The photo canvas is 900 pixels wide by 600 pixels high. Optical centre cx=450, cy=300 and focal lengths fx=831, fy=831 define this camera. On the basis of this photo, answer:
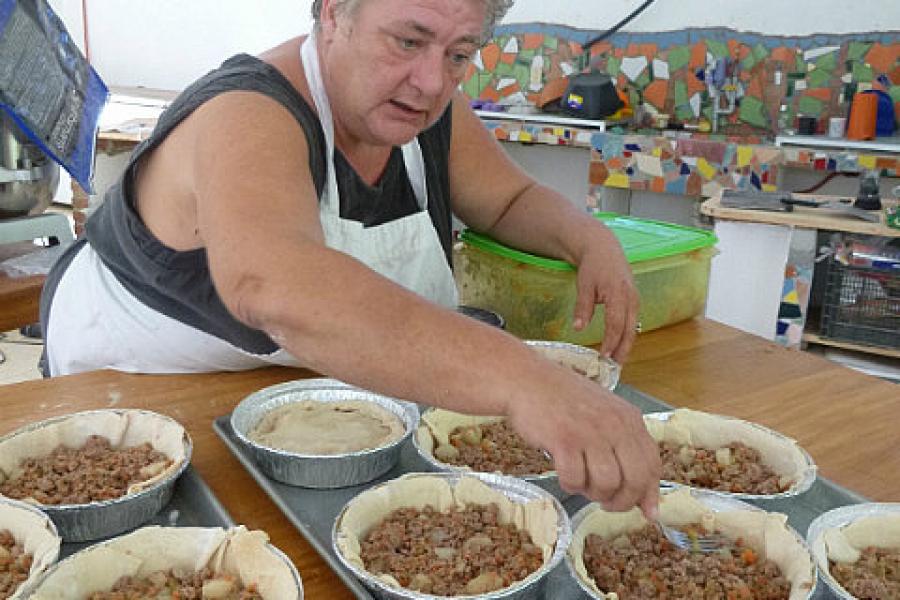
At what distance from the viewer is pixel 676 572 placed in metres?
1.09

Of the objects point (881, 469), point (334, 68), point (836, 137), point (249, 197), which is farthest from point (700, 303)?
point (836, 137)

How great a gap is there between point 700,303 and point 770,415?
495 mm

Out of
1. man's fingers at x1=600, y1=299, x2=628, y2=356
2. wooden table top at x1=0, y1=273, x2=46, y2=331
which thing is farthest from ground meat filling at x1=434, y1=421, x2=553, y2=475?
wooden table top at x1=0, y1=273, x2=46, y2=331

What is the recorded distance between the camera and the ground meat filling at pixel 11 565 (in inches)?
38.3

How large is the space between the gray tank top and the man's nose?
0.20 meters

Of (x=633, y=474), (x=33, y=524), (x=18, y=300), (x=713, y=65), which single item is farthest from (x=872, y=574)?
(x=713, y=65)

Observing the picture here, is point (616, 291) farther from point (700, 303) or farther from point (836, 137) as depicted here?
point (836, 137)

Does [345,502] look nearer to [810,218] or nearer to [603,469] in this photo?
[603,469]

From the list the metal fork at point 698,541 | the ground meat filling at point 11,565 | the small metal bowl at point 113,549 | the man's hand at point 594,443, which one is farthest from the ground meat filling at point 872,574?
the ground meat filling at point 11,565

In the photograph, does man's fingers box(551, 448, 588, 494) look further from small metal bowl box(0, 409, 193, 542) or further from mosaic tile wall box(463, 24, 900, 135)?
mosaic tile wall box(463, 24, 900, 135)

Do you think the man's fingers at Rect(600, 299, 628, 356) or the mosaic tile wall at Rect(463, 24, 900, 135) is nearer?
the man's fingers at Rect(600, 299, 628, 356)

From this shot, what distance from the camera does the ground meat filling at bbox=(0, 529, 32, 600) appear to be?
972mm

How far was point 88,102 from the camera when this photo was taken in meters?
2.70

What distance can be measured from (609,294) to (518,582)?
31.6 inches
